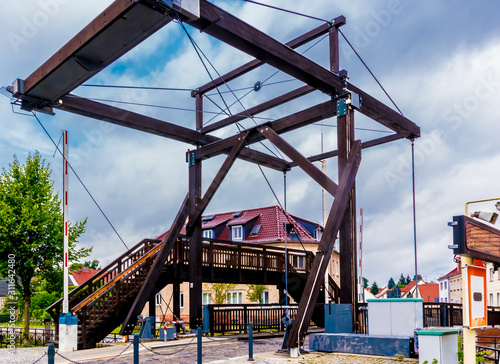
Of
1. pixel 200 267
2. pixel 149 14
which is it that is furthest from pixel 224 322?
pixel 149 14

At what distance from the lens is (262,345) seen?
49.3 ft

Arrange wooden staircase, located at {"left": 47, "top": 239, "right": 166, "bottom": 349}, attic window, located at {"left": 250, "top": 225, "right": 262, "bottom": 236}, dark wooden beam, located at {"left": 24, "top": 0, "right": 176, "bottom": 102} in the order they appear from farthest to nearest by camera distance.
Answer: attic window, located at {"left": 250, "top": 225, "right": 262, "bottom": 236} → wooden staircase, located at {"left": 47, "top": 239, "right": 166, "bottom": 349} → dark wooden beam, located at {"left": 24, "top": 0, "right": 176, "bottom": 102}

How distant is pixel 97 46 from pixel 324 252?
6.84m

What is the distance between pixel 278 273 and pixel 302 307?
11159 millimetres

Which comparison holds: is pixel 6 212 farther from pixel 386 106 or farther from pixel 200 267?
pixel 386 106

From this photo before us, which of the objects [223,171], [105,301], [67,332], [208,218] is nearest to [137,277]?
[105,301]

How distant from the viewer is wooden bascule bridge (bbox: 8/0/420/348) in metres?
10.3

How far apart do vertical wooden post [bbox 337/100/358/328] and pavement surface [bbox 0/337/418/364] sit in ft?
6.28

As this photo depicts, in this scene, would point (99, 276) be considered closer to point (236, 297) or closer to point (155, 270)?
point (155, 270)

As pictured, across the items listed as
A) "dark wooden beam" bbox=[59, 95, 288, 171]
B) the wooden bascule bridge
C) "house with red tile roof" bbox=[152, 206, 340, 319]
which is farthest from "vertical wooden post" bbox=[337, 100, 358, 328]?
"house with red tile roof" bbox=[152, 206, 340, 319]

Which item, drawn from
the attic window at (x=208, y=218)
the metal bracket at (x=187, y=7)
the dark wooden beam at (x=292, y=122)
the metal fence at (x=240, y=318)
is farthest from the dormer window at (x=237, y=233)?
the metal bracket at (x=187, y=7)

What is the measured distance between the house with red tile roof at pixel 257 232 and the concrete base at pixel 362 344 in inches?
1145

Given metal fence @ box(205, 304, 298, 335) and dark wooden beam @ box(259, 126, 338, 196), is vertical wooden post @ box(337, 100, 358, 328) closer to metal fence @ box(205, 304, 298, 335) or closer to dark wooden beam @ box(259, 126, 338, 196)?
dark wooden beam @ box(259, 126, 338, 196)

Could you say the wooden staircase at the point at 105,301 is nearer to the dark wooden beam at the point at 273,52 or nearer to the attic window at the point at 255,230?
the dark wooden beam at the point at 273,52
